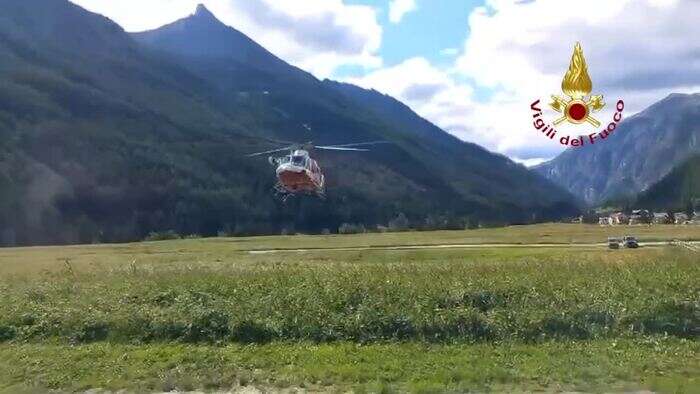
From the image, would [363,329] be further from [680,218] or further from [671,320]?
[680,218]

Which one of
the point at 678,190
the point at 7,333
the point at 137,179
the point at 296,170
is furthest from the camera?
the point at 137,179

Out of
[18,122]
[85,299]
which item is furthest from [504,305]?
[18,122]

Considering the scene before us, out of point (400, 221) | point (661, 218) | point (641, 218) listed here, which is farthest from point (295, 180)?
point (400, 221)

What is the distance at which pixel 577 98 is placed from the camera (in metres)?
20.1

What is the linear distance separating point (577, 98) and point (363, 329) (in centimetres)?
841

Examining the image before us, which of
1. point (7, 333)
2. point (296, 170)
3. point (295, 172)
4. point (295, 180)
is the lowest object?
point (7, 333)

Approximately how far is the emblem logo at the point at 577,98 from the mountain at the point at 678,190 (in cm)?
9499

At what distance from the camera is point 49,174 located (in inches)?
4707

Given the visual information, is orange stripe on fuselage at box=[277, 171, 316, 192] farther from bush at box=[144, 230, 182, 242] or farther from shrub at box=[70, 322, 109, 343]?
bush at box=[144, 230, 182, 242]

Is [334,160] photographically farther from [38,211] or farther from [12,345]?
[12,345]

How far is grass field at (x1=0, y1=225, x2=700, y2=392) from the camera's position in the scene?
13164 millimetres

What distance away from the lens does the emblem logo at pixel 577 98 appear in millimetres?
19891

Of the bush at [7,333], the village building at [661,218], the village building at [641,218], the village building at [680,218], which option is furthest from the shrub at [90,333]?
the village building at [661,218]

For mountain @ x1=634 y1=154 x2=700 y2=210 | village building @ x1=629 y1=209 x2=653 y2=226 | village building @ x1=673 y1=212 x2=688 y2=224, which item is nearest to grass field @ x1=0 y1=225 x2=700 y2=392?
village building @ x1=673 y1=212 x2=688 y2=224
